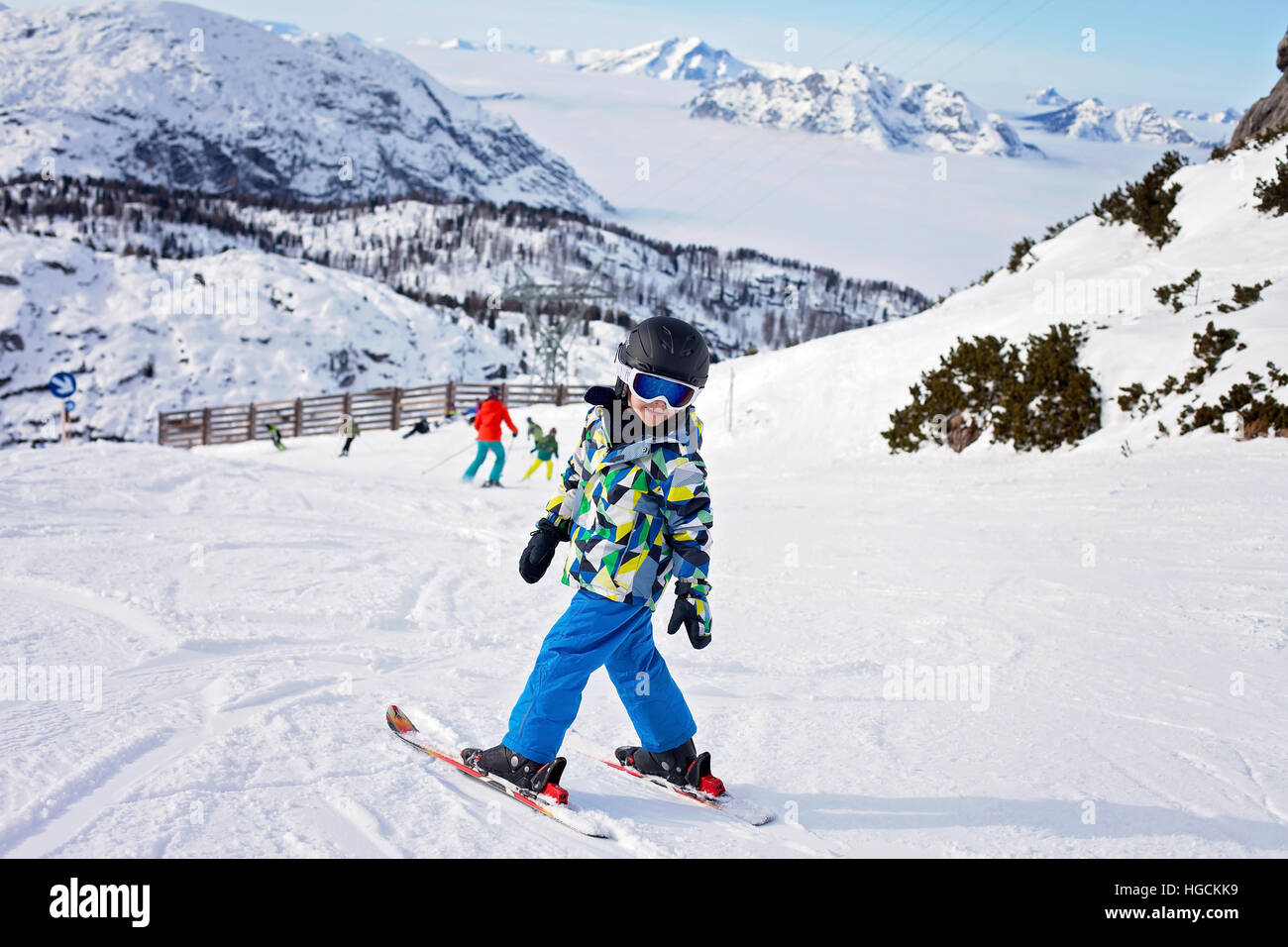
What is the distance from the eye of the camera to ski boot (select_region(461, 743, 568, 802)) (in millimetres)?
2836

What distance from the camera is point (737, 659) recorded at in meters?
4.55

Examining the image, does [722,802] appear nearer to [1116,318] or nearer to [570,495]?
[570,495]

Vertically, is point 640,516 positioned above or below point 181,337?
below

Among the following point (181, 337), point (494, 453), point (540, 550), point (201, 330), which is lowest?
point (540, 550)

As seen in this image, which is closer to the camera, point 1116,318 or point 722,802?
point 722,802

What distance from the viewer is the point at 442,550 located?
7.22m

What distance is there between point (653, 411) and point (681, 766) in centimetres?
129

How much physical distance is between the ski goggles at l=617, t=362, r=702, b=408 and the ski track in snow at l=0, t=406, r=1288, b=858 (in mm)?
1391

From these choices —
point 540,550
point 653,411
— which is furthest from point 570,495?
point 653,411

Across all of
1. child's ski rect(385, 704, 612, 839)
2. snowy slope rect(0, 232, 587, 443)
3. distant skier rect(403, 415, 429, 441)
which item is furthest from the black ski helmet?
snowy slope rect(0, 232, 587, 443)
